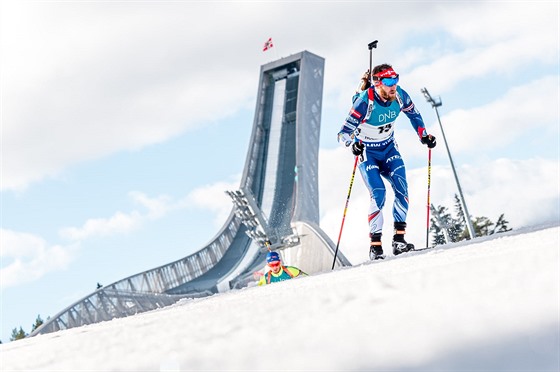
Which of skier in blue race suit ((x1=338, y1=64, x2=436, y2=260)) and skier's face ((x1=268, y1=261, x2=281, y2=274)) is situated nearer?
skier in blue race suit ((x1=338, y1=64, x2=436, y2=260))

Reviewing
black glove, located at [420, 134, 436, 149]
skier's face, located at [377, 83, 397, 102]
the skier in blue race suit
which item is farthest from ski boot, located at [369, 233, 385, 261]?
skier's face, located at [377, 83, 397, 102]

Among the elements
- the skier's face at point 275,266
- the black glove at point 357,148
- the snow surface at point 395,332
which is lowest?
the snow surface at point 395,332

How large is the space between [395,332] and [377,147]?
6.12 meters

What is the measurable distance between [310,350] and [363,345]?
85 mm

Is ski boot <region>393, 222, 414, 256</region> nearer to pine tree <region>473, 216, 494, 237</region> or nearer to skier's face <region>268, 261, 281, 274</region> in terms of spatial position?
skier's face <region>268, 261, 281, 274</region>

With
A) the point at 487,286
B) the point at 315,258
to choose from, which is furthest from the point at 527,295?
the point at 315,258

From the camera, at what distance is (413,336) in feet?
3.54

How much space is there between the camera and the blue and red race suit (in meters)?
6.96

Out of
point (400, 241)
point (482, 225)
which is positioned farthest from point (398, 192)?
point (482, 225)

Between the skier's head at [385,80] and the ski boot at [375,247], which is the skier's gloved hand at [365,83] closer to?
the skier's head at [385,80]

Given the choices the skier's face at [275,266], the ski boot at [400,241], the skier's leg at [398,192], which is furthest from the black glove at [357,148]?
the skier's face at [275,266]

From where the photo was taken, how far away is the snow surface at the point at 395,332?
1040 millimetres

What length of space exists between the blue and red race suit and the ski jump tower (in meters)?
22.8

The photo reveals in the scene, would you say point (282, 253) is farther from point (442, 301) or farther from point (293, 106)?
point (442, 301)
